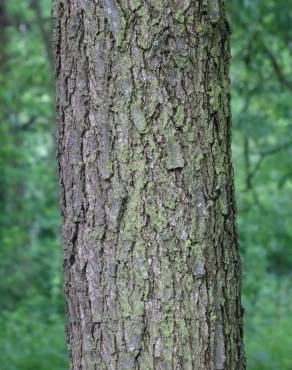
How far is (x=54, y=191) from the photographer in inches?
496

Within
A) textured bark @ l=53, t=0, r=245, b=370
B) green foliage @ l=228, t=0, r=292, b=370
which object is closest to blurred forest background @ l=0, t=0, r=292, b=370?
green foliage @ l=228, t=0, r=292, b=370

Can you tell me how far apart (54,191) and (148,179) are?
10.5 metres

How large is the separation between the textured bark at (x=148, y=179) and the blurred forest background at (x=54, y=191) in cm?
403

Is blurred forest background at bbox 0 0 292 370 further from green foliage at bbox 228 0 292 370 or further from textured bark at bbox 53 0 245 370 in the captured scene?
textured bark at bbox 53 0 245 370

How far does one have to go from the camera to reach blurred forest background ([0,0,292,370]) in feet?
23.0

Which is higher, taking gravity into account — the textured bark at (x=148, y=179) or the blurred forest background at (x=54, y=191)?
the blurred forest background at (x=54, y=191)

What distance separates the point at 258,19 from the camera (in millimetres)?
7230

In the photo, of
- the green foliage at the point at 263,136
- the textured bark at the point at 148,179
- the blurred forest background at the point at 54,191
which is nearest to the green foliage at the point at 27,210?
the blurred forest background at the point at 54,191

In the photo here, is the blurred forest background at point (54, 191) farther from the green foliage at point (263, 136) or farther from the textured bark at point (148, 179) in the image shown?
the textured bark at point (148, 179)

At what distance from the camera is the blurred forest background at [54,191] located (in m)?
7.01

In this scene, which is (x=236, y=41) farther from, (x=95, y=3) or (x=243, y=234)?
(x=95, y=3)

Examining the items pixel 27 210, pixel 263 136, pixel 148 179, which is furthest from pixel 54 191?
pixel 148 179

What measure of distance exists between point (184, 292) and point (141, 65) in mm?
620

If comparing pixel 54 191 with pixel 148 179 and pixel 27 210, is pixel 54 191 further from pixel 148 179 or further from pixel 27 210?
pixel 148 179
